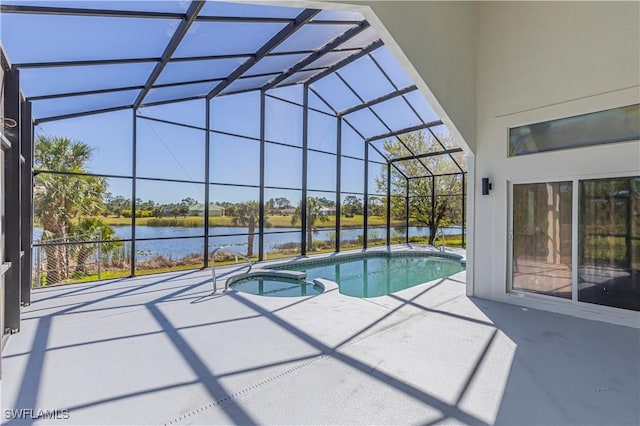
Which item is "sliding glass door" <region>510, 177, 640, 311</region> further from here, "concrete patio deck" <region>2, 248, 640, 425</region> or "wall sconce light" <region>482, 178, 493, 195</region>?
"concrete patio deck" <region>2, 248, 640, 425</region>

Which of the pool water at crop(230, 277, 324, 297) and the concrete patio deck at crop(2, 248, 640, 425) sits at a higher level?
the concrete patio deck at crop(2, 248, 640, 425)

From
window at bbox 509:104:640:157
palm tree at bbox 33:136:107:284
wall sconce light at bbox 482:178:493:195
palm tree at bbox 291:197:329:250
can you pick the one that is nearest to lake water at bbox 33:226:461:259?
palm tree at bbox 291:197:329:250

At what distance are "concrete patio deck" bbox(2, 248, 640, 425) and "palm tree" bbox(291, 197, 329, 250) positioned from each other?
596 cm

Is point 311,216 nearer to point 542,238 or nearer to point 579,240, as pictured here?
point 542,238

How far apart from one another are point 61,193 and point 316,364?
8.78 m

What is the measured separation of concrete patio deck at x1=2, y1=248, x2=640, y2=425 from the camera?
2293 millimetres

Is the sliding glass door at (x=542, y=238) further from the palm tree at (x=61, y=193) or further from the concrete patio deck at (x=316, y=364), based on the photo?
the palm tree at (x=61, y=193)

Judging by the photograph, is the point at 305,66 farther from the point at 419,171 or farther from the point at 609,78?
the point at 419,171

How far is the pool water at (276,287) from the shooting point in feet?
21.6

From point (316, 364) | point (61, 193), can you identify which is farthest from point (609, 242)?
point (61, 193)

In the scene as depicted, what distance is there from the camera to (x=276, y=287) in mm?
7055

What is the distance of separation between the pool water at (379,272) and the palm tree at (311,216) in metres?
1.32

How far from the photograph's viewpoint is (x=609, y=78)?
4180 mm

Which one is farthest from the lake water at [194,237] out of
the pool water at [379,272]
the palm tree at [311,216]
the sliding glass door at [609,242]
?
the sliding glass door at [609,242]
